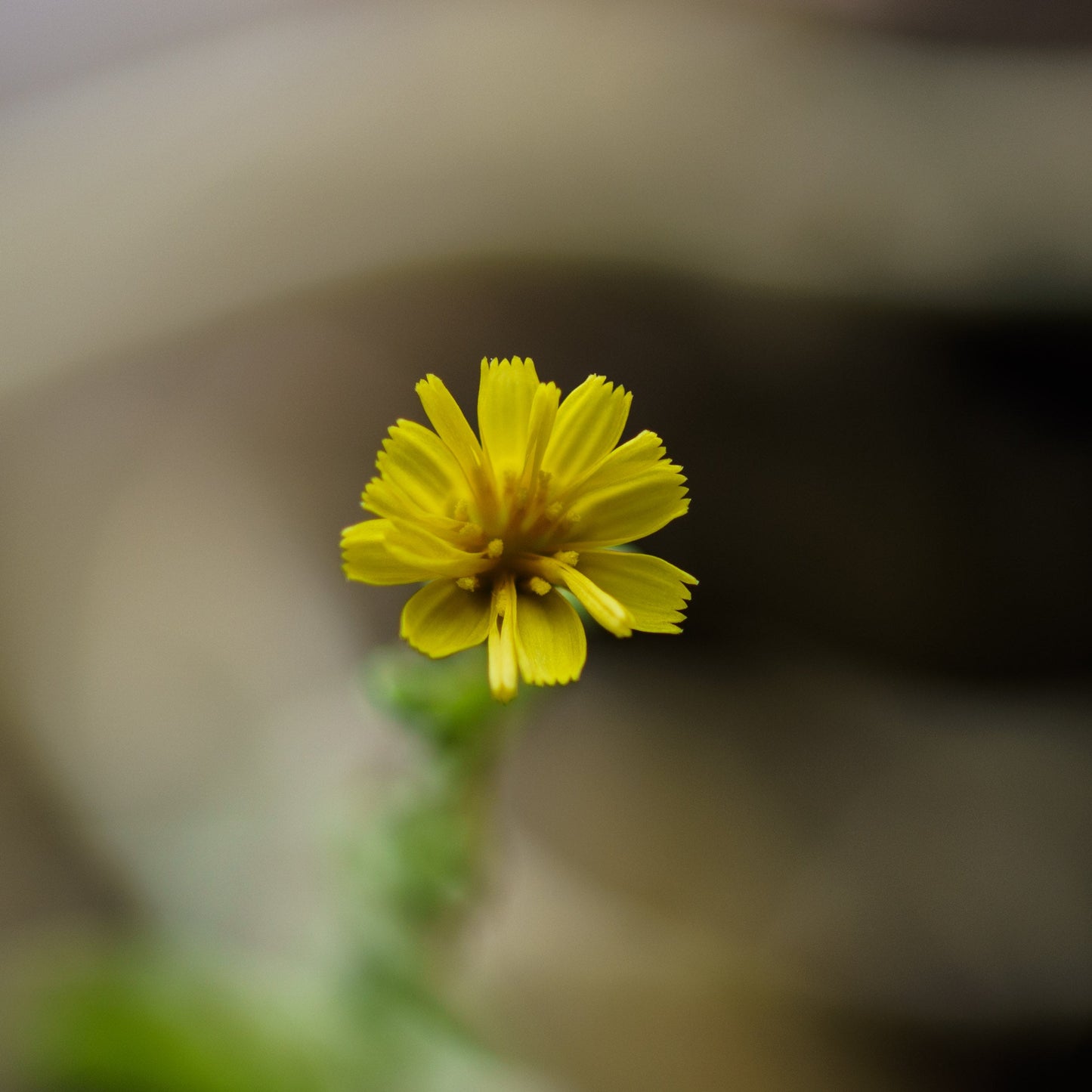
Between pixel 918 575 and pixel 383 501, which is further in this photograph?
pixel 918 575

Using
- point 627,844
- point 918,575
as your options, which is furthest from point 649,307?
point 627,844

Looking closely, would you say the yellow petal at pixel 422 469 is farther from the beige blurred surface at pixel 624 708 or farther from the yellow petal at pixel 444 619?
the beige blurred surface at pixel 624 708

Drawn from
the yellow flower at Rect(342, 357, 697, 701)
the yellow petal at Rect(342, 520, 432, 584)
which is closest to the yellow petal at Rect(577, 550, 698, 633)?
the yellow flower at Rect(342, 357, 697, 701)

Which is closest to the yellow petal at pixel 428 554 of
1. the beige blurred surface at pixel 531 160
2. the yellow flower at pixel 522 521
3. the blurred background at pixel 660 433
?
the yellow flower at pixel 522 521

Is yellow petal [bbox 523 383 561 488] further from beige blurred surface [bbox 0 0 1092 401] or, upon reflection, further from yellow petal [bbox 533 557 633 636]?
beige blurred surface [bbox 0 0 1092 401]

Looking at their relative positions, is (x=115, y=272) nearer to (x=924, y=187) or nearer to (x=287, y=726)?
(x=287, y=726)
